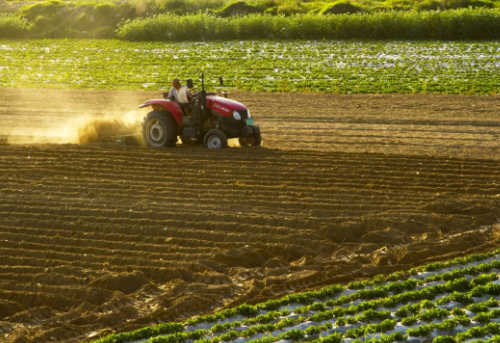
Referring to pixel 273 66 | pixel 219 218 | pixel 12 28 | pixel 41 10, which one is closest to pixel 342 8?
pixel 273 66

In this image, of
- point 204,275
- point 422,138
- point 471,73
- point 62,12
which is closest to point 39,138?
point 422,138

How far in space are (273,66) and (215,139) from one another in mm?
16950

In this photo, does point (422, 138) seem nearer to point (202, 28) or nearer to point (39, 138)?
point (39, 138)

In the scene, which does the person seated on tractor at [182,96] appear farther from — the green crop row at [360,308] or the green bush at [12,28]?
the green bush at [12,28]

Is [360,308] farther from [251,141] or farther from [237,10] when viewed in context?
[237,10]

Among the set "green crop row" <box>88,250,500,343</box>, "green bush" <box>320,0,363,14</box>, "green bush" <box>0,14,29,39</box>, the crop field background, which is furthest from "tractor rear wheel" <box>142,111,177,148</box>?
"green bush" <box>0,14,29,39</box>

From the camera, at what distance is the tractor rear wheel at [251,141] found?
17.2 meters

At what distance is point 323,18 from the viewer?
44.2 meters

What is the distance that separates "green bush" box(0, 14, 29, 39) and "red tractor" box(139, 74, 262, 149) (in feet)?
123

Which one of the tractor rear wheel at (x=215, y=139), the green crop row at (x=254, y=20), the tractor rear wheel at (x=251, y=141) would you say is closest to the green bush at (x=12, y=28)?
the green crop row at (x=254, y=20)

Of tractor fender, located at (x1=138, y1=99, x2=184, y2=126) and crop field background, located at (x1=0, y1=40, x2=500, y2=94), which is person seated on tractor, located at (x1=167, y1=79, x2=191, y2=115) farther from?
crop field background, located at (x1=0, y1=40, x2=500, y2=94)

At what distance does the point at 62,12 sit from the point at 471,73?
118 ft

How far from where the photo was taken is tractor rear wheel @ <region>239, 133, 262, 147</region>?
17.2m

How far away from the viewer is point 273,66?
3312 centimetres
